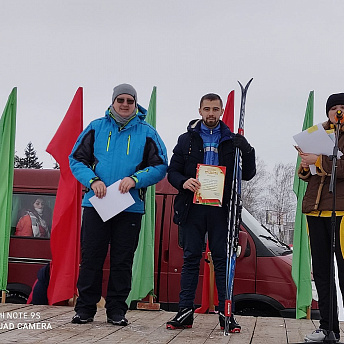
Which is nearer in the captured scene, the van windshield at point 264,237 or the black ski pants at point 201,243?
the black ski pants at point 201,243

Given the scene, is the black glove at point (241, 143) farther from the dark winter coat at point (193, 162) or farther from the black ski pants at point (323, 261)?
the black ski pants at point (323, 261)

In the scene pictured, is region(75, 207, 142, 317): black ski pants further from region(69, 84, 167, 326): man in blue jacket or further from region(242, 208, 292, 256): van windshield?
region(242, 208, 292, 256): van windshield

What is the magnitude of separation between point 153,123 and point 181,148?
89.6 inches

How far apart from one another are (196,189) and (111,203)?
695 mm

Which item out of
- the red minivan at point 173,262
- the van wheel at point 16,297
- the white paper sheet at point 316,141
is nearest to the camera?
the white paper sheet at point 316,141

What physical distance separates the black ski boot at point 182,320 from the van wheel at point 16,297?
10.4 ft

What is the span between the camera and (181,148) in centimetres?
496

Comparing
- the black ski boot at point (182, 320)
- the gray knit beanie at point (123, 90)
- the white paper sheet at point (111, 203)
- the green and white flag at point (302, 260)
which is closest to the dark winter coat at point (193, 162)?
Answer: the white paper sheet at point (111, 203)

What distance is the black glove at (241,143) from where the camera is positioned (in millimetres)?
4695

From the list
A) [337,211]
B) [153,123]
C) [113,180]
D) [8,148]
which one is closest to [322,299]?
[337,211]

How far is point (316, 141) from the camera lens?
4184 mm

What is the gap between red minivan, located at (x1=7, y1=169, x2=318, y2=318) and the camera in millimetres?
6918

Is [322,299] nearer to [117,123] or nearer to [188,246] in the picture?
[188,246]

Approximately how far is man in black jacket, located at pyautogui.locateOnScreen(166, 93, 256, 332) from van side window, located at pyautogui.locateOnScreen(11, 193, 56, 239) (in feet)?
10.5
